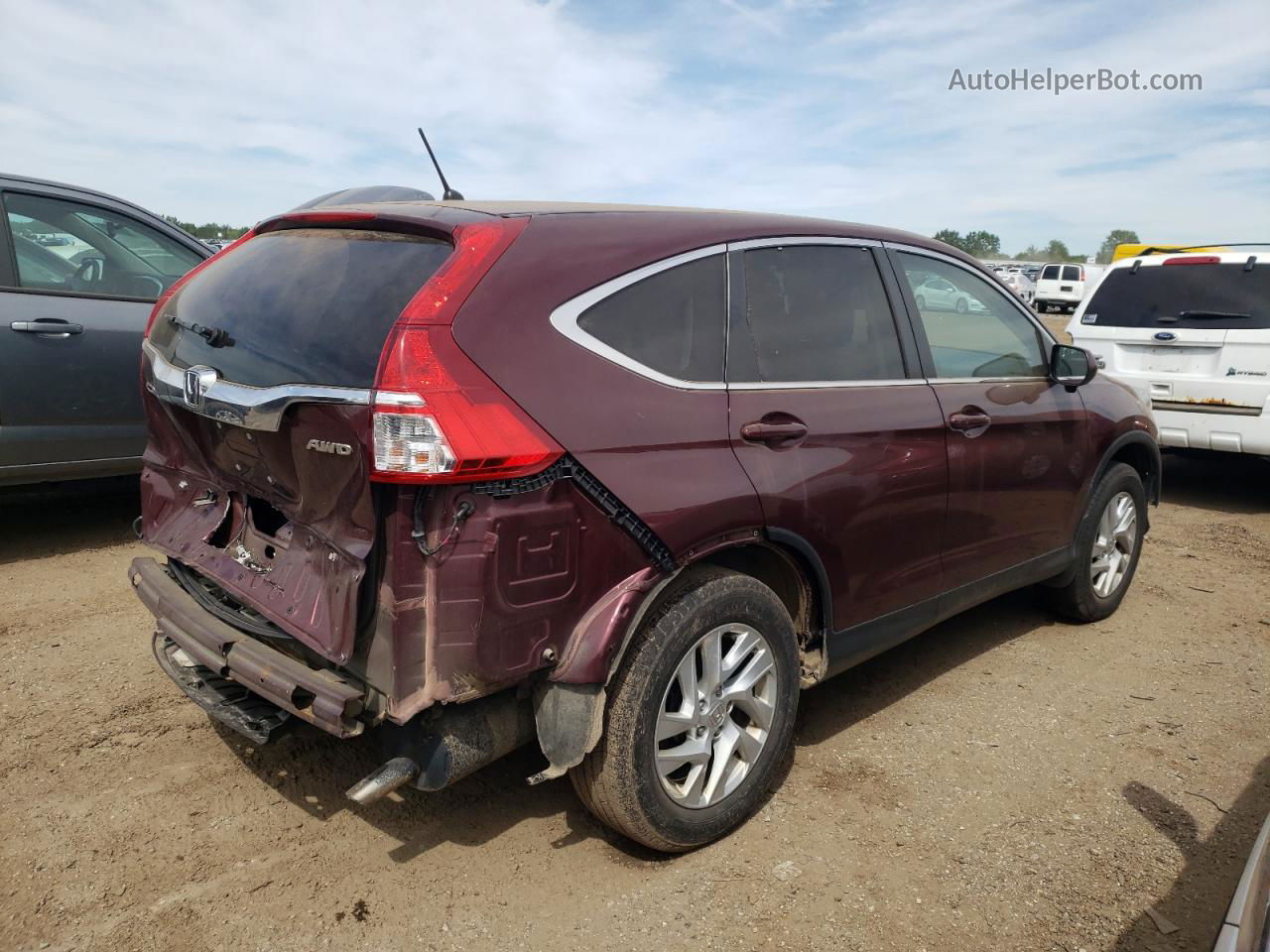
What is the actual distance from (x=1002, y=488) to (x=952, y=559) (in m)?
0.40

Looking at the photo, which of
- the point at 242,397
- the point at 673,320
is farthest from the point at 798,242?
the point at 242,397

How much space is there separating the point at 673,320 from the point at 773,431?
1.44 ft

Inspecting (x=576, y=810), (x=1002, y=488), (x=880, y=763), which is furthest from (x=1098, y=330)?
(x=576, y=810)

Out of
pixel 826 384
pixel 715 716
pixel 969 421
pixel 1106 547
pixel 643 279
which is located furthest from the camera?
pixel 1106 547

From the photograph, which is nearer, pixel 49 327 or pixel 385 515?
pixel 385 515

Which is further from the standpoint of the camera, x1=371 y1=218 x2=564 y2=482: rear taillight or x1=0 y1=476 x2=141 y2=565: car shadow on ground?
x1=0 y1=476 x2=141 y2=565: car shadow on ground

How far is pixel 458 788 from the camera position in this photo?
9.99ft

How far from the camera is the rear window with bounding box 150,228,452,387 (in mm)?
2252

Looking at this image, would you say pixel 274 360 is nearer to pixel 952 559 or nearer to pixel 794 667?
pixel 794 667

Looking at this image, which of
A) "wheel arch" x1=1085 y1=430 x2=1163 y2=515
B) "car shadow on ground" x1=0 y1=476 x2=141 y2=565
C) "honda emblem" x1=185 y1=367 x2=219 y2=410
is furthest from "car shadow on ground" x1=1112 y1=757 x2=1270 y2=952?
"car shadow on ground" x1=0 y1=476 x2=141 y2=565

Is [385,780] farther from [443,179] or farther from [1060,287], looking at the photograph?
[1060,287]

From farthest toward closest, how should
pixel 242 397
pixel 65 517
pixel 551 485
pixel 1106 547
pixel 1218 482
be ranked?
pixel 1218 482, pixel 65 517, pixel 1106 547, pixel 242 397, pixel 551 485

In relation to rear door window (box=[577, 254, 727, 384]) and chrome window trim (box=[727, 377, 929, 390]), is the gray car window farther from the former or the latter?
chrome window trim (box=[727, 377, 929, 390])

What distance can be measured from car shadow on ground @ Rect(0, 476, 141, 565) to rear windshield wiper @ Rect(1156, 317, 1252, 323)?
280 inches
